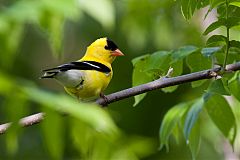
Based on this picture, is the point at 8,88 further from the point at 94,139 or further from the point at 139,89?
the point at 139,89

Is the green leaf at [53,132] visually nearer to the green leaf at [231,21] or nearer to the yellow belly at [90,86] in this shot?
the green leaf at [231,21]

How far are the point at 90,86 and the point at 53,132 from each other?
1.73 metres

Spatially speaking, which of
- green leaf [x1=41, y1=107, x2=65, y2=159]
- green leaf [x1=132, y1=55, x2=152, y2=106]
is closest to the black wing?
green leaf [x1=132, y1=55, x2=152, y2=106]

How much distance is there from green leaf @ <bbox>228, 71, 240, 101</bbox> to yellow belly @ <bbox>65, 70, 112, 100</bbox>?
928mm

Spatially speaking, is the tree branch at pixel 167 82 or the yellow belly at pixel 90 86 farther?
the yellow belly at pixel 90 86

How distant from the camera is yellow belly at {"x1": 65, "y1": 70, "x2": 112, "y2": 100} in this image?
284 centimetres

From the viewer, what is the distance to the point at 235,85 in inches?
80.8

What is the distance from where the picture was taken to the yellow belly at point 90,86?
9.30ft

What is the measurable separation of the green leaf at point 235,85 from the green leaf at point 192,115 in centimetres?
15

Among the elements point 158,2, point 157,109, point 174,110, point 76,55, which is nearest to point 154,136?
point 157,109

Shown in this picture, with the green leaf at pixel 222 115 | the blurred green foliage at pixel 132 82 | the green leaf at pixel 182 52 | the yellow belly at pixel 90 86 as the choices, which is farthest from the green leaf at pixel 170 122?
the yellow belly at pixel 90 86

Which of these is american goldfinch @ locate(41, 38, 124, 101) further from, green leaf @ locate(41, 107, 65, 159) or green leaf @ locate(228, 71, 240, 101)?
green leaf @ locate(41, 107, 65, 159)

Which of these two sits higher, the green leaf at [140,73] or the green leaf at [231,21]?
the green leaf at [231,21]

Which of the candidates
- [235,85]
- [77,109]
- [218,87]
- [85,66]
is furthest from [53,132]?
[85,66]
